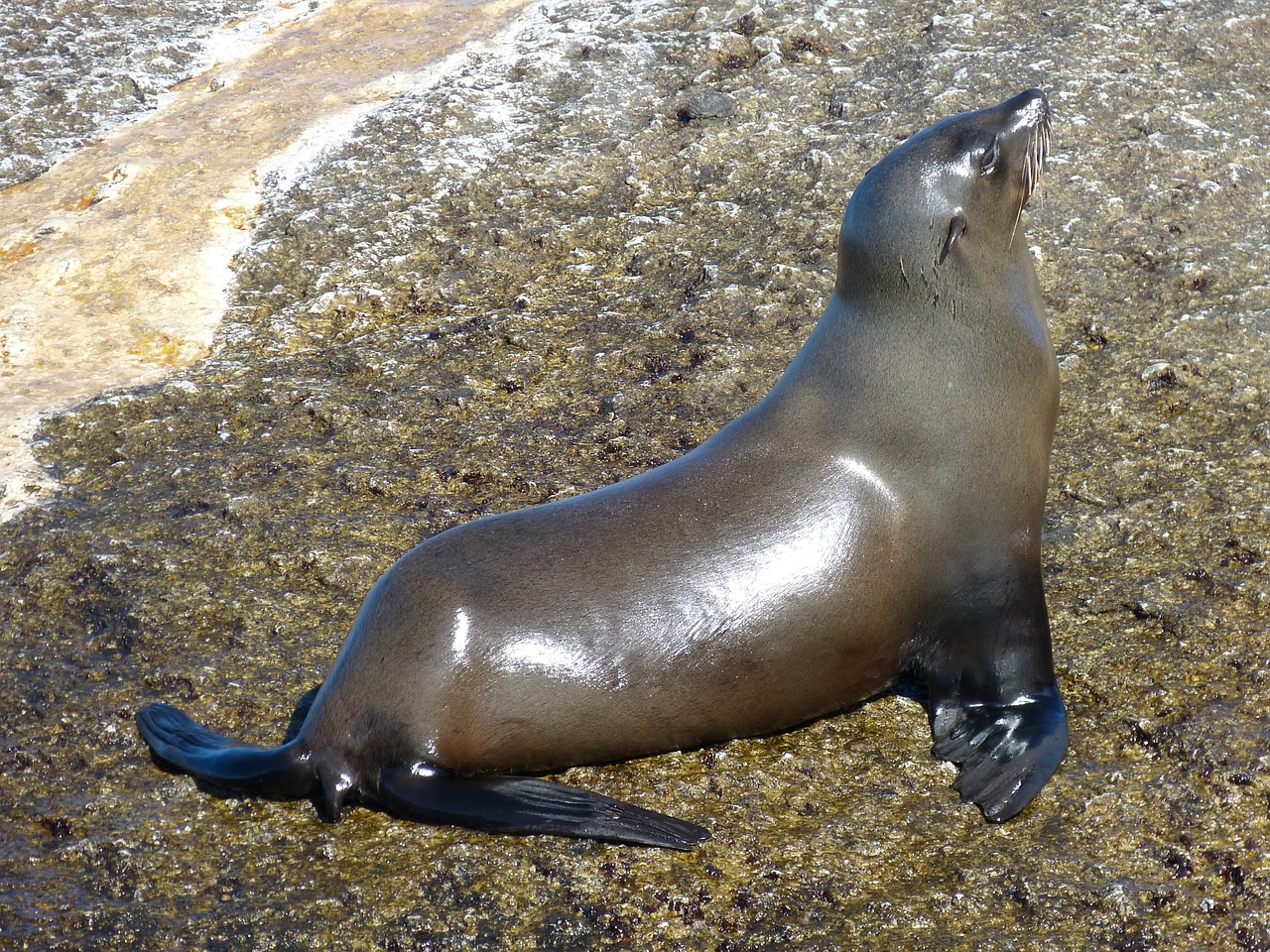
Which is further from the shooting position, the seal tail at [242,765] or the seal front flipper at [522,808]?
the seal tail at [242,765]

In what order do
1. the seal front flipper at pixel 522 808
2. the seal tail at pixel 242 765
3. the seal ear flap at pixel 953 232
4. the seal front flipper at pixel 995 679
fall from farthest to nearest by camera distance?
the seal ear flap at pixel 953 232
the seal front flipper at pixel 995 679
the seal tail at pixel 242 765
the seal front flipper at pixel 522 808

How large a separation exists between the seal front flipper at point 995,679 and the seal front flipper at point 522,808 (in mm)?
950

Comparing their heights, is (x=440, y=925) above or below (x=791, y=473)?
below

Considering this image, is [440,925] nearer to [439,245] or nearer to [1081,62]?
[439,245]

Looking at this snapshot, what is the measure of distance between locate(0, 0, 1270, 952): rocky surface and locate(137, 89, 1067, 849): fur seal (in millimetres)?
128

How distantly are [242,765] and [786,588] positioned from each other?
5.66ft

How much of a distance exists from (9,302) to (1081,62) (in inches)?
245

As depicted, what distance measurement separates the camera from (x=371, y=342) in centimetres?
645

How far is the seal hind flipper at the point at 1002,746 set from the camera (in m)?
3.68

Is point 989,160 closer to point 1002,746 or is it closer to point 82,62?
point 1002,746

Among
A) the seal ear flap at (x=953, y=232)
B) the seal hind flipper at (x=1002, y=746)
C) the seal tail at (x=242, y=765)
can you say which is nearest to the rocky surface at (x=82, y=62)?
the seal tail at (x=242, y=765)

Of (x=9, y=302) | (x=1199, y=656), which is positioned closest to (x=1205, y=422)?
(x=1199, y=656)

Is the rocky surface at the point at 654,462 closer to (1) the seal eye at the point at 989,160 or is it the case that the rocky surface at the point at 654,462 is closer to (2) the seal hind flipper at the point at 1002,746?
(2) the seal hind flipper at the point at 1002,746

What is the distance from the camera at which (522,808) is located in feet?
11.9
